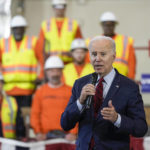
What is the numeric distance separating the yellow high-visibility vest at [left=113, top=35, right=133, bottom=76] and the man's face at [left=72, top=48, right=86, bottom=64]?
48 cm

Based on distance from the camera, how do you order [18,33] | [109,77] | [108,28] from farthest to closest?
1. [18,33]
2. [108,28]
3. [109,77]

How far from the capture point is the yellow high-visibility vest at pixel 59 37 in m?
7.71

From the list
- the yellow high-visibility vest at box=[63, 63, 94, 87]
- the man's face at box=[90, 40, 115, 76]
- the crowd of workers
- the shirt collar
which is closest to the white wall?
the crowd of workers

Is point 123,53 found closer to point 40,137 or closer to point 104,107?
point 40,137

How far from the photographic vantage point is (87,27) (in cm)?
1259

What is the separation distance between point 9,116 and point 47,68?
96cm

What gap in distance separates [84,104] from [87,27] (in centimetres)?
947

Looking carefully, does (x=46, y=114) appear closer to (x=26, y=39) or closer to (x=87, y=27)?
(x=26, y=39)

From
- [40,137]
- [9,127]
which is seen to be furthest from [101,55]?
[9,127]

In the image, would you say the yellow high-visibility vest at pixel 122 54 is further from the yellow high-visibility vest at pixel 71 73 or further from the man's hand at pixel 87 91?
the man's hand at pixel 87 91

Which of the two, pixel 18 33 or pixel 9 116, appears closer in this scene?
pixel 9 116

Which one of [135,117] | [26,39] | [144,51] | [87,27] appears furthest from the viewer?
[87,27]

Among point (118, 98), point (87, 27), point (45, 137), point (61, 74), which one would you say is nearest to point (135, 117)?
point (118, 98)

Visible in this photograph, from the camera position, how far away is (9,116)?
7113 millimetres
